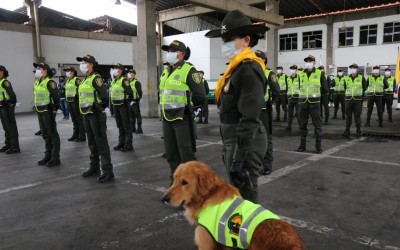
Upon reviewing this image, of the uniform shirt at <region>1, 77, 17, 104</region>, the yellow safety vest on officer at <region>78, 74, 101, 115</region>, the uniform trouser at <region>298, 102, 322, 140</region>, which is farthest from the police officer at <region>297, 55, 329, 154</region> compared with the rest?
the uniform shirt at <region>1, 77, 17, 104</region>

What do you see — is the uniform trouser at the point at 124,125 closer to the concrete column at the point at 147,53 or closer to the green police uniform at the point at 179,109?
the green police uniform at the point at 179,109

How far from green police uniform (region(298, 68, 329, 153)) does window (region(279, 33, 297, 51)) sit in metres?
23.6

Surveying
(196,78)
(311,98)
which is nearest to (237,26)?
(196,78)

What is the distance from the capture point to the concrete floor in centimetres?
334

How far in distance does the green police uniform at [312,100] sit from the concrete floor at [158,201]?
1.97ft

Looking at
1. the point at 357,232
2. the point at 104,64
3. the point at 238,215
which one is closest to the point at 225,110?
the point at 238,215

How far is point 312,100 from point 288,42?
81.3 ft

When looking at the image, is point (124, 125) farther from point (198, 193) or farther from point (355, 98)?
point (355, 98)

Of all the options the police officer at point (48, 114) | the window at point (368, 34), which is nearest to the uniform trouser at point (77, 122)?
the police officer at point (48, 114)

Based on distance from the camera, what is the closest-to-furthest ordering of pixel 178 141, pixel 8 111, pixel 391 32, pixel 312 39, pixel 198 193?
pixel 198 193
pixel 178 141
pixel 8 111
pixel 391 32
pixel 312 39

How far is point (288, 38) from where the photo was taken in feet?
98.6

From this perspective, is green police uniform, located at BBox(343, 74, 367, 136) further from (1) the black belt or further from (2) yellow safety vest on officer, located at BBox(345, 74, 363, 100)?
(1) the black belt

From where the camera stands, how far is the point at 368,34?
84.6 ft

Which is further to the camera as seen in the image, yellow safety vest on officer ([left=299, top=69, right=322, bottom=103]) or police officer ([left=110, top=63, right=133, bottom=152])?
police officer ([left=110, top=63, right=133, bottom=152])
